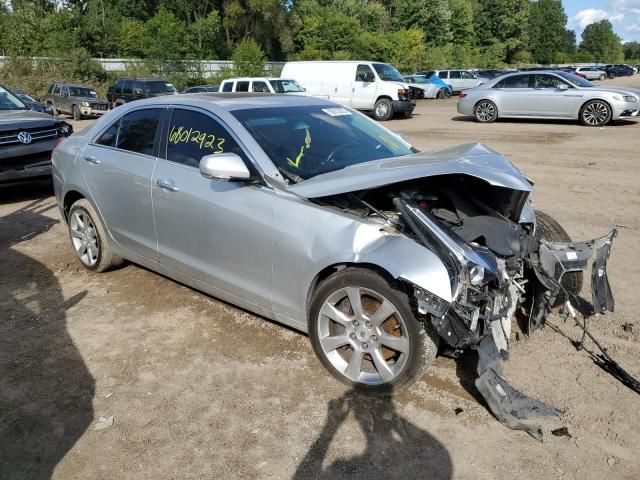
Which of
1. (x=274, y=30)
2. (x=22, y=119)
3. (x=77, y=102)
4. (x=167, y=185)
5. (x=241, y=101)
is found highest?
(x=274, y=30)

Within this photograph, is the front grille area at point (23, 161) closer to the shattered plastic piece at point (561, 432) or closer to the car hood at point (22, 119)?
the car hood at point (22, 119)

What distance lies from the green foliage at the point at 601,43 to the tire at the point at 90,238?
13573cm

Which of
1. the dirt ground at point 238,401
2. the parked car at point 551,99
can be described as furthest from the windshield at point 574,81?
the dirt ground at point 238,401

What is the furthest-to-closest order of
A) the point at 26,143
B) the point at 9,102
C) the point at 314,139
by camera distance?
the point at 9,102
the point at 26,143
the point at 314,139

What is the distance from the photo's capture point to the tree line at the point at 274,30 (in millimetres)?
40469

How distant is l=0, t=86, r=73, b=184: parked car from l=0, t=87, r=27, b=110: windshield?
39cm

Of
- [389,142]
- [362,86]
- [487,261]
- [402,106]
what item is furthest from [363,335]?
[362,86]

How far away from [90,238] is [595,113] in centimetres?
1501

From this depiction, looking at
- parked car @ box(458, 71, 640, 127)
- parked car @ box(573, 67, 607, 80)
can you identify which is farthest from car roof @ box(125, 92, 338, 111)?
parked car @ box(573, 67, 607, 80)

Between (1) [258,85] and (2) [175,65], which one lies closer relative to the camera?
(1) [258,85]

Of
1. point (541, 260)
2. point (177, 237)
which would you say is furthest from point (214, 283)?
point (541, 260)

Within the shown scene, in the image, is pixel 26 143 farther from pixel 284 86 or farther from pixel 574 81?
pixel 574 81

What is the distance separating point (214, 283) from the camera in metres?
3.94

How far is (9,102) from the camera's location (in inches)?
366
